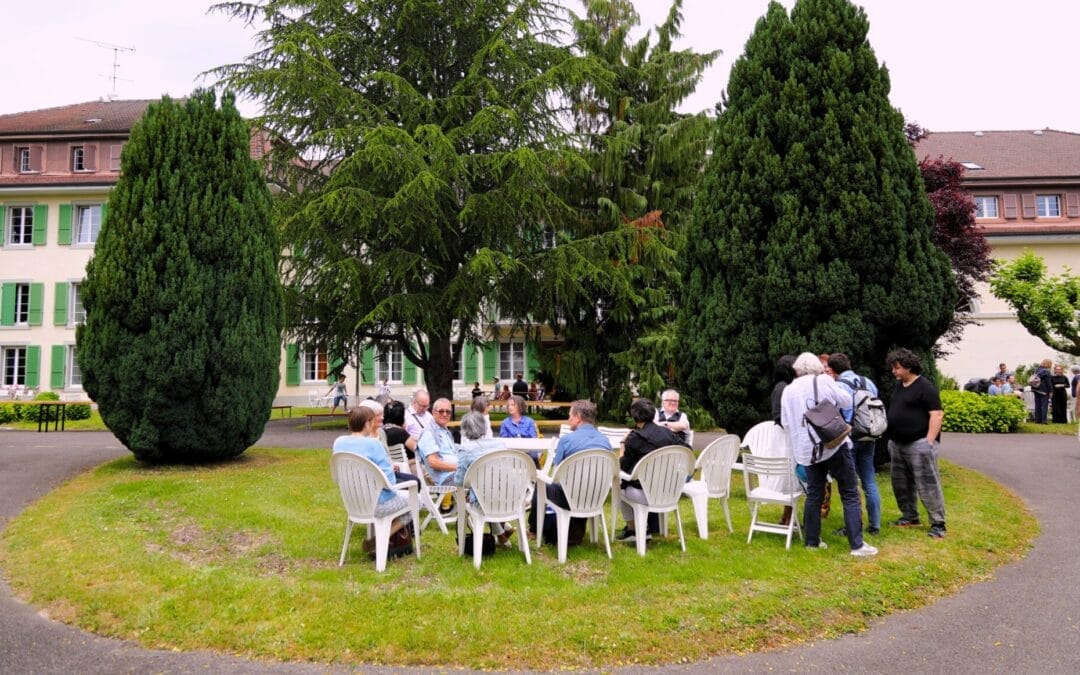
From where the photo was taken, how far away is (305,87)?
17.1 meters

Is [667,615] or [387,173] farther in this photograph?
[387,173]

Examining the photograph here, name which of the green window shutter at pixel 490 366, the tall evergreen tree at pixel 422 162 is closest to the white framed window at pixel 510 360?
the green window shutter at pixel 490 366

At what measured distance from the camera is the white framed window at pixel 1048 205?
33.4m

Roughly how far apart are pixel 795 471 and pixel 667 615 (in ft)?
9.07

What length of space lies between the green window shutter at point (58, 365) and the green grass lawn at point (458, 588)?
27.6 meters

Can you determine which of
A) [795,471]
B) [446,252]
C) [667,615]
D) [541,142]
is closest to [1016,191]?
[541,142]

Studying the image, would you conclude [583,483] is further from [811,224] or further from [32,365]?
[32,365]

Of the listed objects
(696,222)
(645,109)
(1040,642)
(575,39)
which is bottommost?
(1040,642)

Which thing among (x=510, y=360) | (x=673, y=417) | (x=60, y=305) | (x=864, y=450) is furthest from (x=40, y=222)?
(x=864, y=450)

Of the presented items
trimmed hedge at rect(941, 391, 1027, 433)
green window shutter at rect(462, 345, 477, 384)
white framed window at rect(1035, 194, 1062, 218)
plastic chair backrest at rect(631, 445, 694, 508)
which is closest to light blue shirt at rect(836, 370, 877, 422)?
plastic chair backrest at rect(631, 445, 694, 508)

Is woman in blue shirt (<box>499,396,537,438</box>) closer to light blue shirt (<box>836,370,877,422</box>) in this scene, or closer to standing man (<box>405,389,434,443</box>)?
standing man (<box>405,389,434,443</box>)

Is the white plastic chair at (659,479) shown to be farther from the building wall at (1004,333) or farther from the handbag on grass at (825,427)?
the building wall at (1004,333)

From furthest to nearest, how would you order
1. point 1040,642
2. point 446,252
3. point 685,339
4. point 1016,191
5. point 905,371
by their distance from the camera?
point 1016,191, point 446,252, point 685,339, point 905,371, point 1040,642

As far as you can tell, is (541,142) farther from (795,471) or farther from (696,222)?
(795,471)
